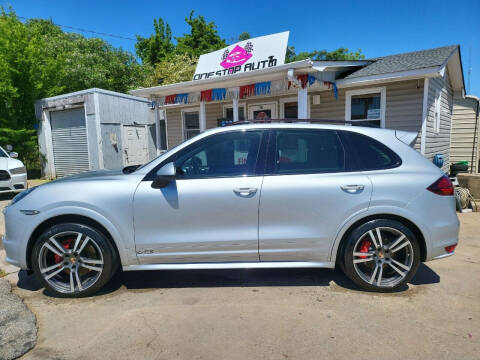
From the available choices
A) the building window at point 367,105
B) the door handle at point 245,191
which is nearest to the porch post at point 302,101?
the building window at point 367,105

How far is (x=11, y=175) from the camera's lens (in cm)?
831

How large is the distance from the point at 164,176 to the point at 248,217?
88 cm

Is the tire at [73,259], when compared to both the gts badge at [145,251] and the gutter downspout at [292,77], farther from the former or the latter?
the gutter downspout at [292,77]

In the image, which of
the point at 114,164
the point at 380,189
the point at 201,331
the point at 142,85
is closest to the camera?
the point at 201,331

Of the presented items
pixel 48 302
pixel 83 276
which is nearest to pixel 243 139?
pixel 83 276

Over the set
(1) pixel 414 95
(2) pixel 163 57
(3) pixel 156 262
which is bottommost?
(3) pixel 156 262

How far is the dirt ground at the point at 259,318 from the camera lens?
7.57 ft

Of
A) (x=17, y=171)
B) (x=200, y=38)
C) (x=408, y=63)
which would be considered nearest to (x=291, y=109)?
(x=408, y=63)

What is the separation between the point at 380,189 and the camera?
2.97 metres

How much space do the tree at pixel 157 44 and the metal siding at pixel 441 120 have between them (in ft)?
82.2

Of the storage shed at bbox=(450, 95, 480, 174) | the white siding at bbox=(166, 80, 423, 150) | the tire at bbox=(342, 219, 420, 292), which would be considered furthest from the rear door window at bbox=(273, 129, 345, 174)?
the storage shed at bbox=(450, 95, 480, 174)

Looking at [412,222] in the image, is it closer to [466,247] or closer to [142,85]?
[466,247]

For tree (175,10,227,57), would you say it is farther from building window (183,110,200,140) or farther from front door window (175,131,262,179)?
front door window (175,131,262,179)

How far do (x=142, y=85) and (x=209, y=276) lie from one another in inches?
912
